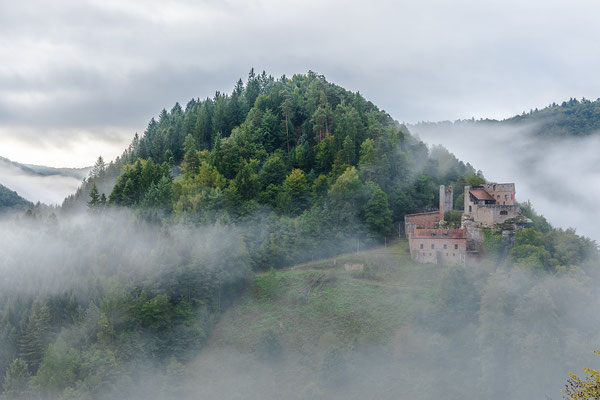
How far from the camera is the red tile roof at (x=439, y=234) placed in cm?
5675

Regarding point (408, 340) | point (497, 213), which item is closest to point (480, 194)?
point (497, 213)

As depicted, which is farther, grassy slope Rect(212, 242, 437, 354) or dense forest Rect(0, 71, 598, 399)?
grassy slope Rect(212, 242, 437, 354)

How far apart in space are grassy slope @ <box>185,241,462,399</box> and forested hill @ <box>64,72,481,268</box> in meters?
4.76

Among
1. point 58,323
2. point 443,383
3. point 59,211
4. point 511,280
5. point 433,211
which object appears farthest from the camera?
point 59,211

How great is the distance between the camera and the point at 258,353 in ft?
162

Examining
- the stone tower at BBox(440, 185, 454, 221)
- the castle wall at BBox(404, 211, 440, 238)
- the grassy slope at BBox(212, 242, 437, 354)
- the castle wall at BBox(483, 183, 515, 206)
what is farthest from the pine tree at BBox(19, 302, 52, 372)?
the castle wall at BBox(483, 183, 515, 206)

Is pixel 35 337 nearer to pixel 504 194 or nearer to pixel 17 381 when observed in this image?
pixel 17 381

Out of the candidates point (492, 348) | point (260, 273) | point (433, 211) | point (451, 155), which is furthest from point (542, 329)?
point (451, 155)

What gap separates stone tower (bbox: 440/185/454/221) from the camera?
6531 cm

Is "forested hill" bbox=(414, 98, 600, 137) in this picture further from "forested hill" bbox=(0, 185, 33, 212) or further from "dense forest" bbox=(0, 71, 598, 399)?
"forested hill" bbox=(0, 185, 33, 212)

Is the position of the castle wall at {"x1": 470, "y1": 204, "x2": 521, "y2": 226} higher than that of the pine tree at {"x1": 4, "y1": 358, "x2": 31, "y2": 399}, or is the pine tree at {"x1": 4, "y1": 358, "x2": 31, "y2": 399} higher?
the castle wall at {"x1": 470, "y1": 204, "x2": 521, "y2": 226}

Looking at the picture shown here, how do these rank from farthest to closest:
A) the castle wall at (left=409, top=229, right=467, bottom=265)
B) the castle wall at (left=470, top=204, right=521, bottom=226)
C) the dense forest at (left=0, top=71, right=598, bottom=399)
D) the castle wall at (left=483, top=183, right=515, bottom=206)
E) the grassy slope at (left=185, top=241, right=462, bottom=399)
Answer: the castle wall at (left=483, top=183, right=515, bottom=206) < the castle wall at (left=470, top=204, right=521, bottom=226) < the castle wall at (left=409, top=229, right=467, bottom=265) < the dense forest at (left=0, top=71, right=598, bottom=399) < the grassy slope at (left=185, top=241, right=462, bottom=399)

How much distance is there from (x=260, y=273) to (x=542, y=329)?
2932 cm

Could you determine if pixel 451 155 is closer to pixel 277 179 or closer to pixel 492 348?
pixel 277 179
